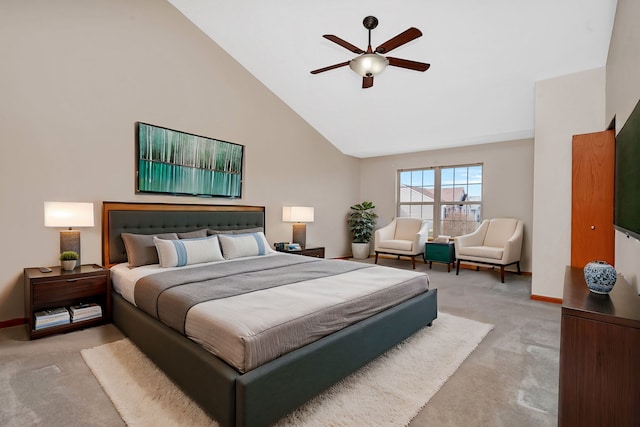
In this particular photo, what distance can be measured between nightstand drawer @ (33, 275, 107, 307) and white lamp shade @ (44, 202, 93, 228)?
51 centimetres

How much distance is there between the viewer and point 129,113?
360 cm

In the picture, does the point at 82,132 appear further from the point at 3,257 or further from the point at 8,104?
the point at 3,257

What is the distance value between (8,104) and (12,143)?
35 centimetres

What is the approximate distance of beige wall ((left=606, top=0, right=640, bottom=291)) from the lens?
2.02 meters

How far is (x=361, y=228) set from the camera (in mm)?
6832

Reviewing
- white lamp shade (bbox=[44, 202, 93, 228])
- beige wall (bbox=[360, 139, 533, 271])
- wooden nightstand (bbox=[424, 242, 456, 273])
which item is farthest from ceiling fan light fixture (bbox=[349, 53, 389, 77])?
beige wall (bbox=[360, 139, 533, 271])

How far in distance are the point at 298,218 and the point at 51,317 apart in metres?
3.21

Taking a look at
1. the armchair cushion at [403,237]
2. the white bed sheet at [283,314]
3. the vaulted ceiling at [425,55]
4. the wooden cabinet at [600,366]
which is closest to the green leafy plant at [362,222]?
the armchair cushion at [403,237]

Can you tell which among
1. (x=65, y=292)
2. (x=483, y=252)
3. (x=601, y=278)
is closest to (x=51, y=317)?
(x=65, y=292)

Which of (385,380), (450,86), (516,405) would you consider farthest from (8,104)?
(450,86)

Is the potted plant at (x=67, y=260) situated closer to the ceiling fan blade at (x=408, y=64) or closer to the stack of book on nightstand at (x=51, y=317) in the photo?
the stack of book on nightstand at (x=51, y=317)

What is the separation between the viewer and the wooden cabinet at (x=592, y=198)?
3193 mm

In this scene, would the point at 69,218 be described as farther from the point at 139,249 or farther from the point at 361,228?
the point at 361,228

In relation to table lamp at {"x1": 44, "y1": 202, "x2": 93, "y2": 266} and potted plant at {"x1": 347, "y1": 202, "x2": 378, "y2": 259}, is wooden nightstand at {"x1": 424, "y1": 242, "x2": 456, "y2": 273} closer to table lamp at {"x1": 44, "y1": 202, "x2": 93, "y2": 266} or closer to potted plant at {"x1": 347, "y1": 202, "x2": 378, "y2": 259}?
potted plant at {"x1": 347, "y1": 202, "x2": 378, "y2": 259}
